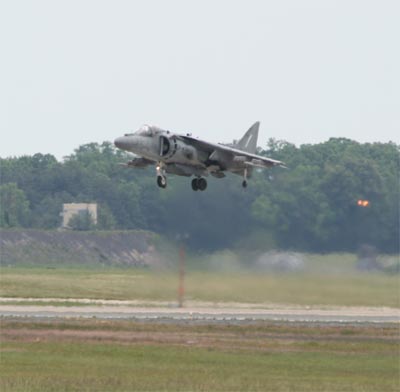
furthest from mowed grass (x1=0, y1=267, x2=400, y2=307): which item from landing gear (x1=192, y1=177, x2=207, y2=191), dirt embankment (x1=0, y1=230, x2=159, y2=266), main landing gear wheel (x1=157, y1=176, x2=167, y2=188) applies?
dirt embankment (x1=0, y1=230, x2=159, y2=266)

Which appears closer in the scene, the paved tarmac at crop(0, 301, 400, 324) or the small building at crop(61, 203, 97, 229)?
the paved tarmac at crop(0, 301, 400, 324)

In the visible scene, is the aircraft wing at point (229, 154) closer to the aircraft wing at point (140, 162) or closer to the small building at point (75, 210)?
the aircraft wing at point (140, 162)

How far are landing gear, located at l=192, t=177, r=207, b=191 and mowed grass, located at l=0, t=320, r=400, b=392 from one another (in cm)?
503

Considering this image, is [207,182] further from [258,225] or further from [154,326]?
[154,326]

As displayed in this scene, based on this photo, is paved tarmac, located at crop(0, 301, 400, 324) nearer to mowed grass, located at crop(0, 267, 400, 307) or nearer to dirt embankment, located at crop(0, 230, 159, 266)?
mowed grass, located at crop(0, 267, 400, 307)

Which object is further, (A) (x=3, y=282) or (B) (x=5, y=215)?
(B) (x=5, y=215)

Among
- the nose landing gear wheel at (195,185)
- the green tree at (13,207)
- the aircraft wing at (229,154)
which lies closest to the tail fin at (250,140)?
the aircraft wing at (229,154)

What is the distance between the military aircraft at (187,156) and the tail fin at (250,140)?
1.89 metres

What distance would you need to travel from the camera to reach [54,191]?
4210 inches

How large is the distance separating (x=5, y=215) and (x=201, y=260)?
51.0 meters

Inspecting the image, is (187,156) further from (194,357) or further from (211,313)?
(211,313)

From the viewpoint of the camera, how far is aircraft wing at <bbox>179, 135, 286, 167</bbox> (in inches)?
1973

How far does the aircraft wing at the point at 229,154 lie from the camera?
5012cm

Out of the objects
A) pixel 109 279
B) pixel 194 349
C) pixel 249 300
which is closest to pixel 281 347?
pixel 194 349
